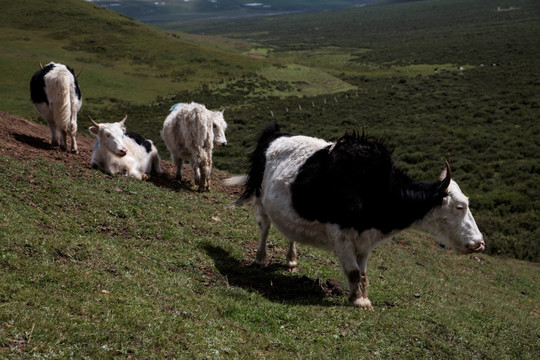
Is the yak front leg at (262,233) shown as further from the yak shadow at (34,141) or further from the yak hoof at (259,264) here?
the yak shadow at (34,141)

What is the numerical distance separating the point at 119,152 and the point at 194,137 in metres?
2.12

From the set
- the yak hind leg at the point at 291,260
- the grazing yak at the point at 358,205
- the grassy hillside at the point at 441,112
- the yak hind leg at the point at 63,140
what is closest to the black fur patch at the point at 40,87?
the yak hind leg at the point at 63,140

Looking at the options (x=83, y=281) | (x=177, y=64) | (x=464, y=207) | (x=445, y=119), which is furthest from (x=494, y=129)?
(x=177, y=64)

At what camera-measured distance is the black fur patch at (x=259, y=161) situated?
30.1ft

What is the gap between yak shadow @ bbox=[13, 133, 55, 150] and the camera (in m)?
14.0

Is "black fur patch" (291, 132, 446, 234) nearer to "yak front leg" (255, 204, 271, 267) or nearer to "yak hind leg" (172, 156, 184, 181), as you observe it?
"yak front leg" (255, 204, 271, 267)

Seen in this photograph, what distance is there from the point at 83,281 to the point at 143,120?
4547 centimetres

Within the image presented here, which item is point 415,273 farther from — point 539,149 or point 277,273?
point 539,149

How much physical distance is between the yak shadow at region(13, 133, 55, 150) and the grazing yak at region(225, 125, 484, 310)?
9.01m

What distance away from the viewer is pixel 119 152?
12703 mm

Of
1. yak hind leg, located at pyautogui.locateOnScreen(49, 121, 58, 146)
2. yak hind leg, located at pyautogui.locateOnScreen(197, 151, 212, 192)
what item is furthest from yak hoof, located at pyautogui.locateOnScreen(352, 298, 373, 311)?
yak hind leg, located at pyautogui.locateOnScreen(49, 121, 58, 146)

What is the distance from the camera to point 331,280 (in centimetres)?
896

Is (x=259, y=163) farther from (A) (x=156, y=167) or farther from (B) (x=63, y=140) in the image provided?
(B) (x=63, y=140)

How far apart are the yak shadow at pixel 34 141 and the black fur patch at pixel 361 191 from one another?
947 centimetres
